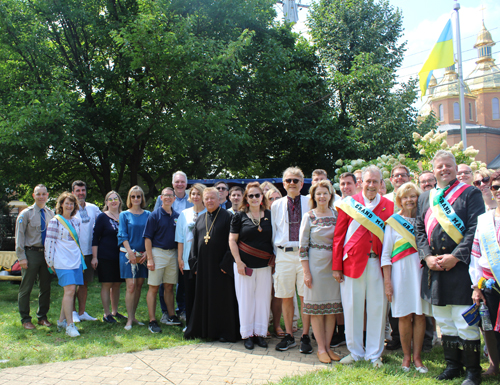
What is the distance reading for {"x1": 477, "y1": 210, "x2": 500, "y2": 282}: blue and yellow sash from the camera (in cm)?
370

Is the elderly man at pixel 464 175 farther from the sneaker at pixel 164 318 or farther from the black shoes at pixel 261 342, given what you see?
the sneaker at pixel 164 318

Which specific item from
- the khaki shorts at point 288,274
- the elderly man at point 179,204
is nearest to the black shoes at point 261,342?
the khaki shorts at point 288,274

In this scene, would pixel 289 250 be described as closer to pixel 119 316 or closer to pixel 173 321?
pixel 173 321

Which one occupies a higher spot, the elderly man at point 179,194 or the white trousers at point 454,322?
the elderly man at point 179,194

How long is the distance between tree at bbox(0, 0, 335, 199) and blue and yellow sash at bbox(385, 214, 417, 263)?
775 centimetres

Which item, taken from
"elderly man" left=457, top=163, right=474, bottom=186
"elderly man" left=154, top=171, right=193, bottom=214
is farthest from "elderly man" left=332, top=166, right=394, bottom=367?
"elderly man" left=154, top=171, right=193, bottom=214

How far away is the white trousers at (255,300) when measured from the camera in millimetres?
5348

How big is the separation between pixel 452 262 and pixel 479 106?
73.9 meters

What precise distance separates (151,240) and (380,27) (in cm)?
1567

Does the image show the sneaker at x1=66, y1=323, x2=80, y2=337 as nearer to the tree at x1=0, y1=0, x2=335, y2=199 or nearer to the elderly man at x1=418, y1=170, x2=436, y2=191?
the elderly man at x1=418, y1=170, x2=436, y2=191

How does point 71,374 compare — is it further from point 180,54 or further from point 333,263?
point 180,54

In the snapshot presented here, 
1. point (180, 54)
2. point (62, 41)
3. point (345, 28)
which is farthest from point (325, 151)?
point (62, 41)

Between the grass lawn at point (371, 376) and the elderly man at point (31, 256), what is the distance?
13.5 feet

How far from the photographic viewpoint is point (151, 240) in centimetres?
614
